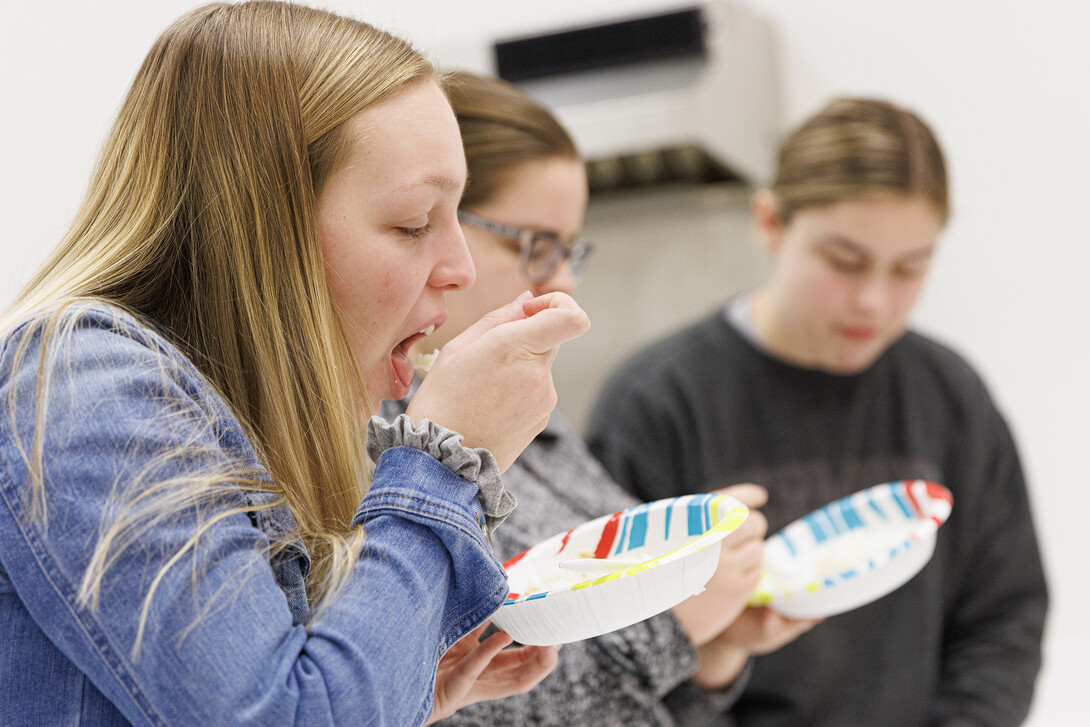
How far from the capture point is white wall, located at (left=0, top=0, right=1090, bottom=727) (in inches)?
91.1

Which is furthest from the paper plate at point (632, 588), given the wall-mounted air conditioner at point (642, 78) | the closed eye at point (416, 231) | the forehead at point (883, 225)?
the wall-mounted air conditioner at point (642, 78)

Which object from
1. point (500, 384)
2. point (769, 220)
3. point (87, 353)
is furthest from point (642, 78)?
point (87, 353)

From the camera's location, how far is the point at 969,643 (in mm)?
1673

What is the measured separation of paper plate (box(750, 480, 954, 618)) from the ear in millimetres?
559

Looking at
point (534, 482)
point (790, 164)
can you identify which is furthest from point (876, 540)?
point (790, 164)

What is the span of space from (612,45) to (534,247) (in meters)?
0.97

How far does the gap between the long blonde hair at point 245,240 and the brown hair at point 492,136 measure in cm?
49

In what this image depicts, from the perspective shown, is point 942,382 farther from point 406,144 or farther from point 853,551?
point 406,144

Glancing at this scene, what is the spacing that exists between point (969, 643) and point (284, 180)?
1.40m

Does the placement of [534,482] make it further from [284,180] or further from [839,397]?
[839,397]

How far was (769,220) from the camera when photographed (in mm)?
1817

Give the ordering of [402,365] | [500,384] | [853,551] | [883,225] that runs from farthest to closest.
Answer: [883,225], [853,551], [402,365], [500,384]

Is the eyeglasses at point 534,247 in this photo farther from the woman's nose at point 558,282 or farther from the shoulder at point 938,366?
the shoulder at point 938,366

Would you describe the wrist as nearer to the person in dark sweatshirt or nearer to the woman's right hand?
the person in dark sweatshirt
